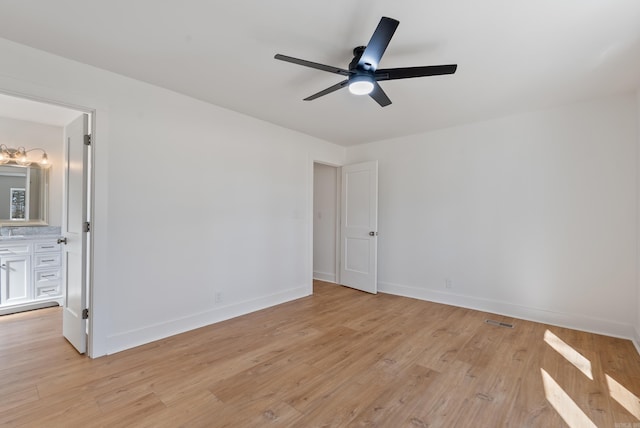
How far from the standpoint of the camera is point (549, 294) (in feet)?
11.2

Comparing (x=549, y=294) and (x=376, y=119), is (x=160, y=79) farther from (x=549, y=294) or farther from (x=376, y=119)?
(x=549, y=294)

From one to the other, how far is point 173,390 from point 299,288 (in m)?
2.41

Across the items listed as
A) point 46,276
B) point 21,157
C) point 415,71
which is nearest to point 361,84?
point 415,71

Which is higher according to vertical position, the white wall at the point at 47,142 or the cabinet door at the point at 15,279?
the white wall at the point at 47,142

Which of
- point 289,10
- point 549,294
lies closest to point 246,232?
point 289,10

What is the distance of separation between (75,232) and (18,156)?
2.49m

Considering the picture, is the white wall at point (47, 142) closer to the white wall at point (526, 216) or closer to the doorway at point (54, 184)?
the doorway at point (54, 184)

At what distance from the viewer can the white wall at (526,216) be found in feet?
10.1

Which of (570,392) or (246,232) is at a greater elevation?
(246,232)

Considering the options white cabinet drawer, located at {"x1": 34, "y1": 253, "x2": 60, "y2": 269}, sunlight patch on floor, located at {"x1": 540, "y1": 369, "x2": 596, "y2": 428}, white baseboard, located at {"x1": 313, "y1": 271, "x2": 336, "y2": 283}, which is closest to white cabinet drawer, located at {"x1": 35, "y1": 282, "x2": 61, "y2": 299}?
white cabinet drawer, located at {"x1": 34, "y1": 253, "x2": 60, "y2": 269}

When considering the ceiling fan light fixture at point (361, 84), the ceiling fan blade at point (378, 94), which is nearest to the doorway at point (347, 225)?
the ceiling fan blade at point (378, 94)

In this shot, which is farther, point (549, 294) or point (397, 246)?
point (397, 246)

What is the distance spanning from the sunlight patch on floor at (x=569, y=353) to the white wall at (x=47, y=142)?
6323 millimetres

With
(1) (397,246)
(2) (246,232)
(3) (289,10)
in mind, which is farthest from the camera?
(1) (397,246)
